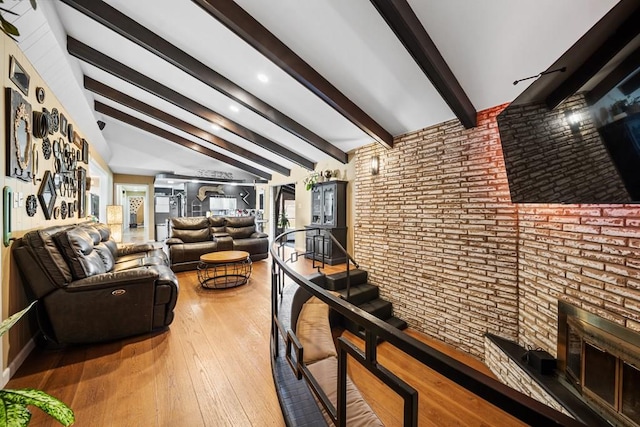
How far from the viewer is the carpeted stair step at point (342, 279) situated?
4.12 metres

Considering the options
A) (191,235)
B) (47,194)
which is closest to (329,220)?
(191,235)

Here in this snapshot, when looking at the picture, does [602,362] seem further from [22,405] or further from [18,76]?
[18,76]

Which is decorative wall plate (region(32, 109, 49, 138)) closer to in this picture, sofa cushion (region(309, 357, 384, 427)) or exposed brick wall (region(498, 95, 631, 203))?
sofa cushion (region(309, 357, 384, 427))

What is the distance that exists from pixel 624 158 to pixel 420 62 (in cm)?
159

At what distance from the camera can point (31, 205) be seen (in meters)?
2.29

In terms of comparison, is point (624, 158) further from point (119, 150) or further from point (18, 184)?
point (119, 150)

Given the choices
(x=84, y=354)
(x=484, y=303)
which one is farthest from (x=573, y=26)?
(x=84, y=354)

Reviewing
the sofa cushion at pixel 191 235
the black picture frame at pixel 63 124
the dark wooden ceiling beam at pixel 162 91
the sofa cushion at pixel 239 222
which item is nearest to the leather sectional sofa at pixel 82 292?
the black picture frame at pixel 63 124

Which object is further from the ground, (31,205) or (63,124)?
(63,124)

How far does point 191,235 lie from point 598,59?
20.4 ft

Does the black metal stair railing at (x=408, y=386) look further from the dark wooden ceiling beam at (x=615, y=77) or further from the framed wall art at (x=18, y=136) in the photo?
the framed wall art at (x=18, y=136)

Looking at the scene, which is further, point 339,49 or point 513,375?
point 339,49

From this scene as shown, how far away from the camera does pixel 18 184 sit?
2047 millimetres

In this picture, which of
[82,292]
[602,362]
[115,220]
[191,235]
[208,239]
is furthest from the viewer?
[208,239]
